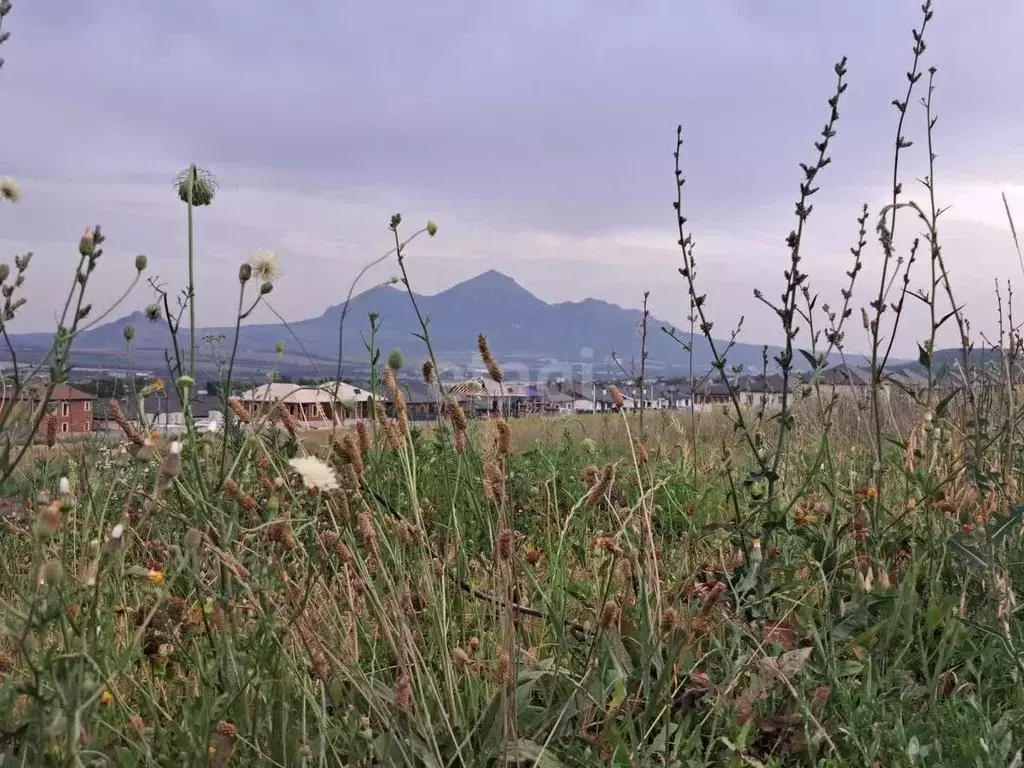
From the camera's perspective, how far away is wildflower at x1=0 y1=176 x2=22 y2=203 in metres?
2.39

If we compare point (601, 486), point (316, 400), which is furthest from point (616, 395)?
point (316, 400)

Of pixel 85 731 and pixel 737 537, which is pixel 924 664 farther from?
pixel 85 731

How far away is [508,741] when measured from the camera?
1.64 m

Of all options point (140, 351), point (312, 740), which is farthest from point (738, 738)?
point (140, 351)

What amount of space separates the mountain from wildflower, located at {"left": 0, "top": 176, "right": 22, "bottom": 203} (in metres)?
0.41

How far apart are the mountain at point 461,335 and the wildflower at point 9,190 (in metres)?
0.41

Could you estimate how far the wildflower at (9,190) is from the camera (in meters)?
2.39

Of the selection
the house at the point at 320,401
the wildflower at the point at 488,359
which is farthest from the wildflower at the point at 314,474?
the house at the point at 320,401

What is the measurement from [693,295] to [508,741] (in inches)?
52.3

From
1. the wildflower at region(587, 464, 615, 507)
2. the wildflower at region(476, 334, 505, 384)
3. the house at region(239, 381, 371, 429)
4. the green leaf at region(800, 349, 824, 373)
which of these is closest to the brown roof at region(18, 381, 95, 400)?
the house at region(239, 381, 371, 429)

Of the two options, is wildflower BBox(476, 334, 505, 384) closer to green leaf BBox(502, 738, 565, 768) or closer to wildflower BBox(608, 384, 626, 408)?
wildflower BBox(608, 384, 626, 408)

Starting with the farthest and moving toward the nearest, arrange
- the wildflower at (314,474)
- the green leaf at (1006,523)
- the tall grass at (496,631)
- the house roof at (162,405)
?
the house roof at (162,405)
the green leaf at (1006,523)
the tall grass at (496,631)
the wildflower at (314,474)

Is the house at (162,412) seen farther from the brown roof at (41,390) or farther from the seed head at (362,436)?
the seed head at (362,436)

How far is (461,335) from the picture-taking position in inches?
3863
